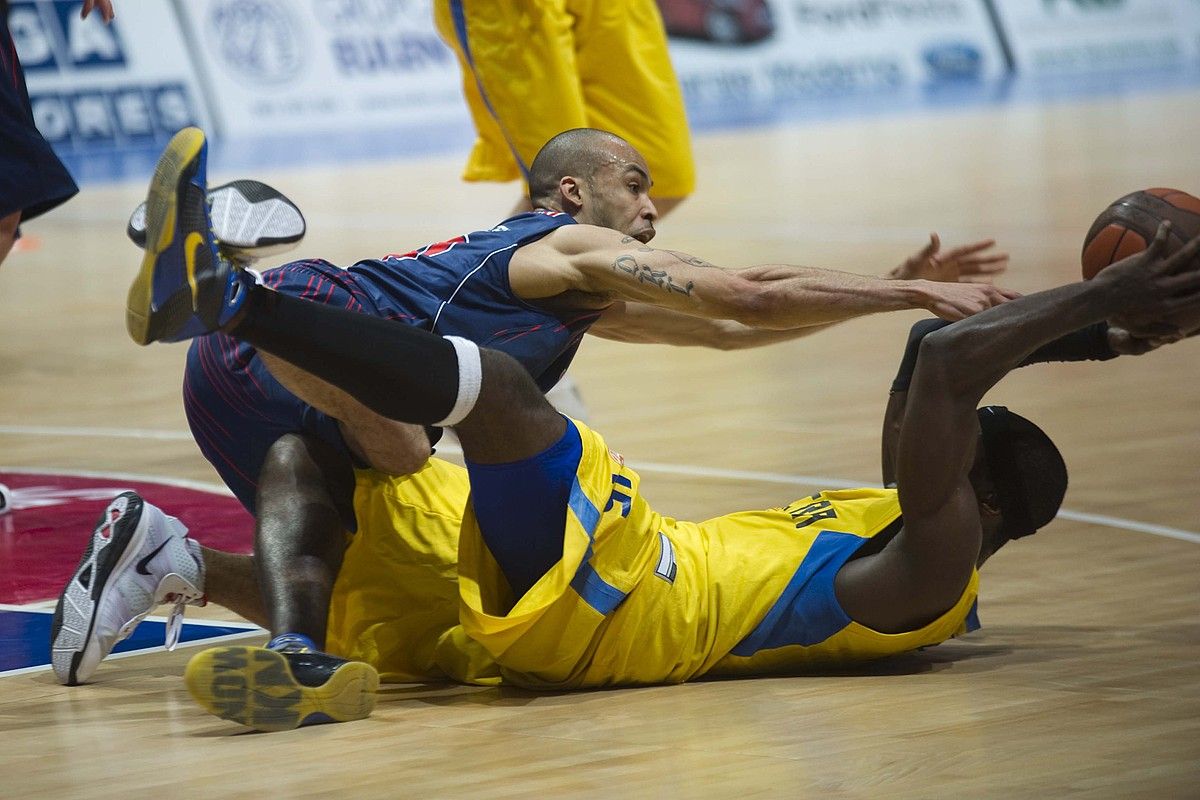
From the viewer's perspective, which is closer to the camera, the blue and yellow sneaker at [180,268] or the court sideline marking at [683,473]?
the blue and yellow sneaker at [180,268]

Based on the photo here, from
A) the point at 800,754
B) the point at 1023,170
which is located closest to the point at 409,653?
the point at 800,754

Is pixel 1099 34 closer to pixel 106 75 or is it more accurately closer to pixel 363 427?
pixel 106 75

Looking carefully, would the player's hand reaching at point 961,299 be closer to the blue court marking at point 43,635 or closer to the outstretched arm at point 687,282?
the outstretched arm at point 687,282

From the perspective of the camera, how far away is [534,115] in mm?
6273

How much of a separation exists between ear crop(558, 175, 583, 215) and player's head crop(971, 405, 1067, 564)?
104 cm

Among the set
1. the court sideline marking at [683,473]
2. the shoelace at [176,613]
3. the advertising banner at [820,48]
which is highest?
the shoelace at [176,613]

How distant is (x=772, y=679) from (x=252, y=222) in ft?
4.34

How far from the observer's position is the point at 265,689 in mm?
3180

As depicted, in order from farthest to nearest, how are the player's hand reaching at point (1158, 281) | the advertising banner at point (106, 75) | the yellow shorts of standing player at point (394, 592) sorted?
the advertising banner at point (106, 75) < the yellow shorts of standing player at point (394, 592) < the player's hand reaching at point (1158, 281)

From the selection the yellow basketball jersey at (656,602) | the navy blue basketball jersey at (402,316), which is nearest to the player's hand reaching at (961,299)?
the yellow basketball jersey at (656,602)

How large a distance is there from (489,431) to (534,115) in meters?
2.99

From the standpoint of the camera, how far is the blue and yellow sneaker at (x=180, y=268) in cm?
313

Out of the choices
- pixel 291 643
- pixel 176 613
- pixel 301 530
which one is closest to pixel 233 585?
pixel 176 613

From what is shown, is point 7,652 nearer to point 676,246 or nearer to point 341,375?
point 341,375
